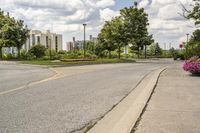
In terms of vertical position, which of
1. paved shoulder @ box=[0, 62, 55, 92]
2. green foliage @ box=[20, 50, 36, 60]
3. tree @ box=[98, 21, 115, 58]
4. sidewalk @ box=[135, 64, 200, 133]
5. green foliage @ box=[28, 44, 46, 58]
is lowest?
paved shoulder @ box=[0, 62, 55, 92]

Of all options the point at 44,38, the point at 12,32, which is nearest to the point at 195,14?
the point at 12,32

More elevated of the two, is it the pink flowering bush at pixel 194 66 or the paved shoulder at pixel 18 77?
the pink flowering bush at pixel 194 66

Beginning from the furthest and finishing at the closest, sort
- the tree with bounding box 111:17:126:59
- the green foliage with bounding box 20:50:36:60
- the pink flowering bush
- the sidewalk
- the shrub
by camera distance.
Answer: the tree with bounding box 111:17:126:59 → the shrub → the green foliage with bounding box 20:50:36:60 → the pink flowering bush → the sidewalk

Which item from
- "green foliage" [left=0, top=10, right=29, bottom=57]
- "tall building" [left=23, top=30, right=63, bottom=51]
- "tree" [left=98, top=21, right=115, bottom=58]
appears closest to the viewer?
"green foliage" [left=0, top=10, right=29, bottom=57]

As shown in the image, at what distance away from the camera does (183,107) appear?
37.8 feet

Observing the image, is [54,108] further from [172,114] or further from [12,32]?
[12,32]

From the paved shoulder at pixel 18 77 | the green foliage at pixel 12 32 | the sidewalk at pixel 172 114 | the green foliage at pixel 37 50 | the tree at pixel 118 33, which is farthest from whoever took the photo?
the green foliage at pixel 37 50

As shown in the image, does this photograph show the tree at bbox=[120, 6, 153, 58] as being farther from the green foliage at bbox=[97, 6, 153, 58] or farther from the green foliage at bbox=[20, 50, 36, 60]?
the green foliage at bbox=[20, 50, 36, 60]

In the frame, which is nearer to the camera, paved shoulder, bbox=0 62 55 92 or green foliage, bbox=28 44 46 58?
paved shoulder, bbox=0 62 55 92

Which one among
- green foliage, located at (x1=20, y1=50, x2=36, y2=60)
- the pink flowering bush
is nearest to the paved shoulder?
the pink flowering bush

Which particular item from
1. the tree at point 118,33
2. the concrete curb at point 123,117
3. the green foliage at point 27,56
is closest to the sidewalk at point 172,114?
the concrete curb at point 123,117

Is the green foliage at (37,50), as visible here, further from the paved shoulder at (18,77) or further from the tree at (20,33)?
the paved shoulder at (18,77)

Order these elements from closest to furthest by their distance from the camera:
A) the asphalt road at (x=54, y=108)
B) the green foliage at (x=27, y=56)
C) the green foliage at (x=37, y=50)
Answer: the asphalt road at (x=54, y=108), the green foliage at (x=27, y=56), the green foliage at (x=37, y=50)

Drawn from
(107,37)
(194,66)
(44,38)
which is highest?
(44,38)
